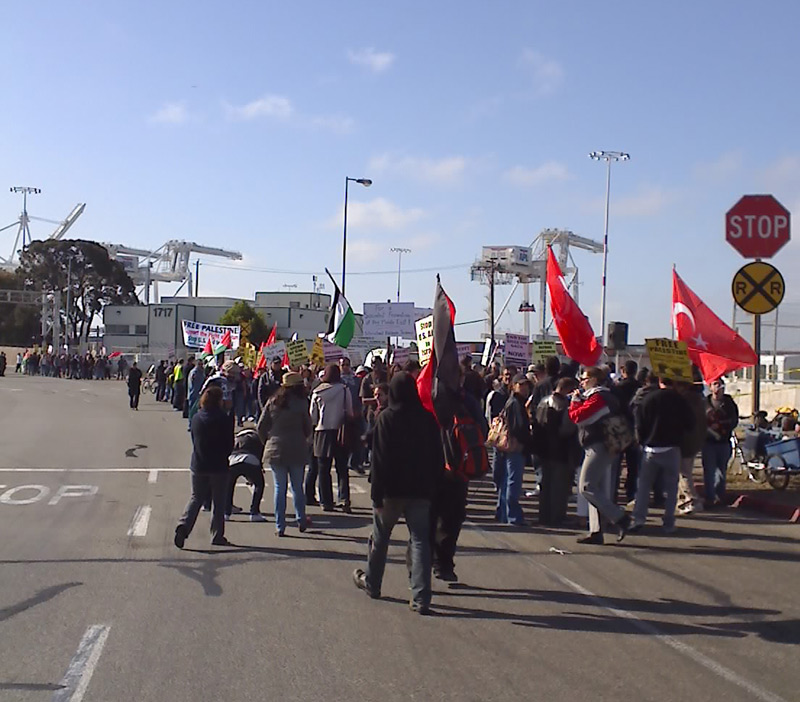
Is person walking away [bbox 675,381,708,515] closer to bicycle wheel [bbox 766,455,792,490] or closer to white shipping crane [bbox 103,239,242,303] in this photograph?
bicycle wheel [bbox 766,455,792,490]

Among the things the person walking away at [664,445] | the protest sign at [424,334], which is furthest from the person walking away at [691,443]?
the protest sign at [424,334]

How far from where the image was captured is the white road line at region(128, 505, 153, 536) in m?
10.9

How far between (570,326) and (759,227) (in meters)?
2.95

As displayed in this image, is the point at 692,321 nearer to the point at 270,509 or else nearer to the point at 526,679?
the point at 270,509

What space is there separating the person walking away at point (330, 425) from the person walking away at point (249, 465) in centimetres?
93

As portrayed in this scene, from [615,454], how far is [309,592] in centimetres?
376

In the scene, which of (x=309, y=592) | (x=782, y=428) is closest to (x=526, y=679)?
(x=309, y=592)

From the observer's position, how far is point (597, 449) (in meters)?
10.3

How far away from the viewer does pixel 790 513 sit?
12.5 meters

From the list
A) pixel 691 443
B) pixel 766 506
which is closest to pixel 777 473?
pixel 766 506

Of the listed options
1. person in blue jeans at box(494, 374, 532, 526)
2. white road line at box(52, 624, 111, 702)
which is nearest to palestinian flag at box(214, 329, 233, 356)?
person in blue jeans at box(494, 374, 532, 526)

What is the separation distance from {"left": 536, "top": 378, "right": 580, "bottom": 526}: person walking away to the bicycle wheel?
3.94 meters

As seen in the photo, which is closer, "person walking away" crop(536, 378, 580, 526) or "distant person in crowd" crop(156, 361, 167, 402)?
"person walking away" crop(536, 378, 580, 526)

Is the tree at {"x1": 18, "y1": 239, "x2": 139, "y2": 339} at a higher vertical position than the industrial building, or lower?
higher
